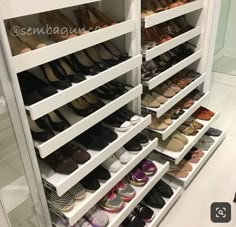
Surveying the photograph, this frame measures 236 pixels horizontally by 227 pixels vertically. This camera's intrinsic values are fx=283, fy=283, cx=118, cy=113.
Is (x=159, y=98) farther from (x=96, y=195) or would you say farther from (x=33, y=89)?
(x=33, y=89)

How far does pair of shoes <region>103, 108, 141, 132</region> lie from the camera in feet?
4.38

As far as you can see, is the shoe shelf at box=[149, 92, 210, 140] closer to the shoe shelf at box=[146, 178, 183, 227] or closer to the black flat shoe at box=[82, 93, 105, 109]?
the shoe shelf at box=[146, 178, 183, 227]

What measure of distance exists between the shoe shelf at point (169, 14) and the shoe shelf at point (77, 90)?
16 cm

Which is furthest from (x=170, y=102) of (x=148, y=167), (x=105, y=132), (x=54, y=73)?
(x=54, y=73)

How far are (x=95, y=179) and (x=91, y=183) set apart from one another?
1.1 inches

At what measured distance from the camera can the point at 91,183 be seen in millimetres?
1247

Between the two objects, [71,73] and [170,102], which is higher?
[71,73]

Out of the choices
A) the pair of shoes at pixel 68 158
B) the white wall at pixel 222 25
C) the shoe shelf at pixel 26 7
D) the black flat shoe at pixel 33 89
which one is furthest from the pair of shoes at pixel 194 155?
the white wall at pixel 222 25

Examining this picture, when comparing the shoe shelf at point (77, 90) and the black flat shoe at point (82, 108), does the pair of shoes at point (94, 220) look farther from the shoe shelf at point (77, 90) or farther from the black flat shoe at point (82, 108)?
the shoe shelf at point (77, 90)

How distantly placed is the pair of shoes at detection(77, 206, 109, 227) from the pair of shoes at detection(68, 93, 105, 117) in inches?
18.6

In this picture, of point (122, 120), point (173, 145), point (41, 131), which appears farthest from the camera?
point (173, 145)

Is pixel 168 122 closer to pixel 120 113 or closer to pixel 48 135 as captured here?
pixel 120 113

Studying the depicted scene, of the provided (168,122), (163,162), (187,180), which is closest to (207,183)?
(187,180)

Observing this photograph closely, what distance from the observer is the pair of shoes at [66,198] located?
1.13 meters
